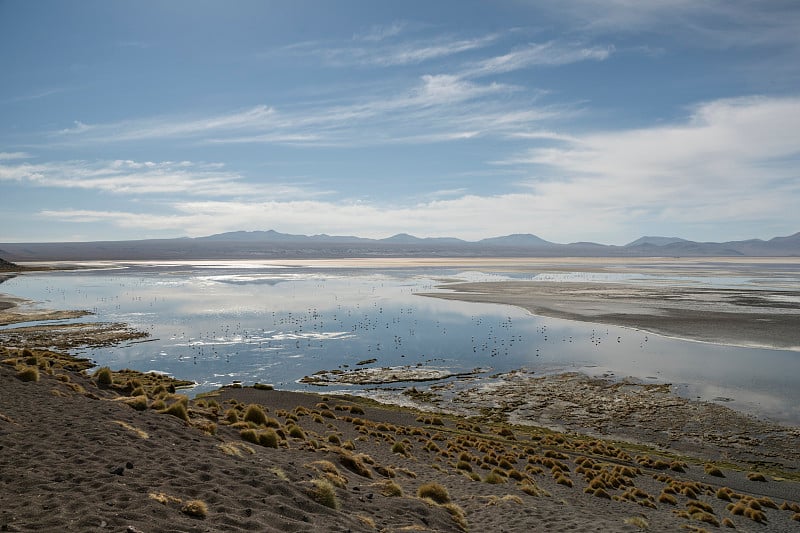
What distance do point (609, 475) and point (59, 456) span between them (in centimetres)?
1793

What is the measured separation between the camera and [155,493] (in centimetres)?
934

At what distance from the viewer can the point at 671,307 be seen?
6606 cm

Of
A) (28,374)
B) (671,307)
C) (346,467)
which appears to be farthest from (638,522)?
(671,307)

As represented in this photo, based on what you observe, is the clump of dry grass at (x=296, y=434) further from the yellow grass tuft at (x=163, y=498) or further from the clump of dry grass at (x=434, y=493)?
the yellow grass tuft at (x=163, y=498)

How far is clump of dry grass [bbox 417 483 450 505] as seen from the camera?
14.4m

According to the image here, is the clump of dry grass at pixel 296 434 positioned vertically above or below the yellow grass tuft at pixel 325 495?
below

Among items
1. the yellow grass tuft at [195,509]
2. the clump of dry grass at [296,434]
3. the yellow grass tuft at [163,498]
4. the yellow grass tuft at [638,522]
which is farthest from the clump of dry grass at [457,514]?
the clump of dry grass at [296,434]

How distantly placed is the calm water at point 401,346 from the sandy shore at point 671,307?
4111mm

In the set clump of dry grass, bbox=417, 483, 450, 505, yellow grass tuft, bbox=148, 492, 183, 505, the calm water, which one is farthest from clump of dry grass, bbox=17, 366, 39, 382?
the calm water

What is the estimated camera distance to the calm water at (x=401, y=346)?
35719 millimetres

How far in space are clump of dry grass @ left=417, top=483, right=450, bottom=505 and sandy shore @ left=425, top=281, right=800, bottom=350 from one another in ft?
135

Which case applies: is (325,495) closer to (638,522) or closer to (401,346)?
(638,522)

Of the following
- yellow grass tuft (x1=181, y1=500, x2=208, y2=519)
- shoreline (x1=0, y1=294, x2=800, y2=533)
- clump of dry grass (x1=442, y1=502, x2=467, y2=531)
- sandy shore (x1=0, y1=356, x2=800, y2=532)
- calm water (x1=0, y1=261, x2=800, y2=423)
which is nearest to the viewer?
yellow grass tuft (x1=181, y1=500, x2=208, y2=519)

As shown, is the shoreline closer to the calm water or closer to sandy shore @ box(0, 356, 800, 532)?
sandy shore @ box(0, 356, 800, 532)
